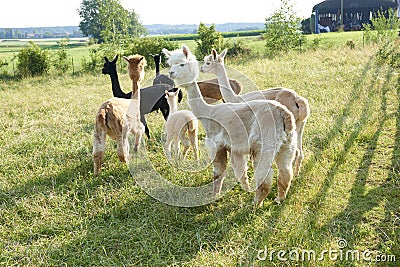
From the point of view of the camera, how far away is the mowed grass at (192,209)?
352 cm

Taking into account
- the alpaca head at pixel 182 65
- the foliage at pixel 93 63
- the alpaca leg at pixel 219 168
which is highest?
the foliage at pixel 93 63

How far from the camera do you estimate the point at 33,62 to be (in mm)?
16156

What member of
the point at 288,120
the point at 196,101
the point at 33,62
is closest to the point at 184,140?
the point at 196,101

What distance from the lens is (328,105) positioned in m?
8.02

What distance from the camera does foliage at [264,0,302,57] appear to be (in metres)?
19.0

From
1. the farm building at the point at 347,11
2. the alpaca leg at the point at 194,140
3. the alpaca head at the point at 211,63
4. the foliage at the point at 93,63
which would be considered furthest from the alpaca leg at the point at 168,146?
the farm building at the point at 347,11

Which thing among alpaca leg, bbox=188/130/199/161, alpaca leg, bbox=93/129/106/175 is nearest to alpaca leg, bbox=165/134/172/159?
alpaca leg, bbox=188/130/199/161

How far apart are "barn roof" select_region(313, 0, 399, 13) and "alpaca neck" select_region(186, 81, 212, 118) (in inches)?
1549

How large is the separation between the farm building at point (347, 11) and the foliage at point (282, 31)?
73.2 ft

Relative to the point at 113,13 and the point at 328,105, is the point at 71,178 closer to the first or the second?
the point at 328,105

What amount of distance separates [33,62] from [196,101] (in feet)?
45.7

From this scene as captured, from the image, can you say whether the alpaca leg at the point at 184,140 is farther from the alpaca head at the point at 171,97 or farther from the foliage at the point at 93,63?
the foliage at the point at 93,63

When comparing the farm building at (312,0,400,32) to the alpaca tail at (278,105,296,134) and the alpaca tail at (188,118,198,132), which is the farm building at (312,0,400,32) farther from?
the alpaca tail at (278,105,296,134)

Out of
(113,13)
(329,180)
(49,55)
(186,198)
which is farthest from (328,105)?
(49,55)
